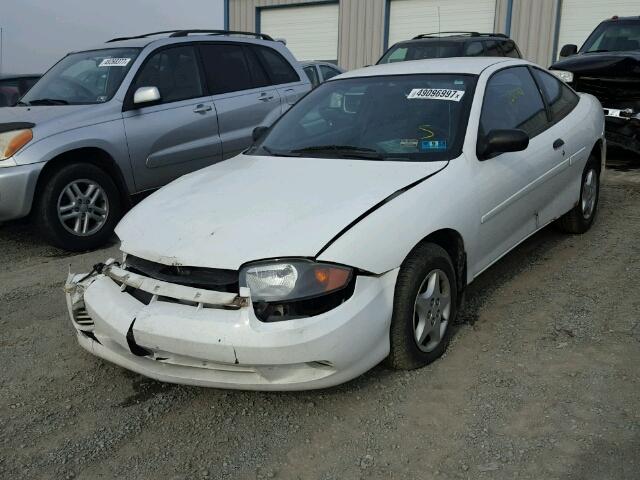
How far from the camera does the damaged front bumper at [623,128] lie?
7379 mm

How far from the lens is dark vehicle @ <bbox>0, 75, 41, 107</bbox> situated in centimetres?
800

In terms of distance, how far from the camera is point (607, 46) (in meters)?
8.79

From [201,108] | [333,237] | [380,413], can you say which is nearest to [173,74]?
[201,108]

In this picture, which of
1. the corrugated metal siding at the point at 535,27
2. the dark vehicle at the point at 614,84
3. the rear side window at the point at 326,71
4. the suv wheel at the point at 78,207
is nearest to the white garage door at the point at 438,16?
the corrugated metal siding at the point at 535,27

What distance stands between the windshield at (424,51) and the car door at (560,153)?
14.2 feet

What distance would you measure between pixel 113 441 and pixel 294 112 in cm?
250

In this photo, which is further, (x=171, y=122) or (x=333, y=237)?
(x=171, y=122)

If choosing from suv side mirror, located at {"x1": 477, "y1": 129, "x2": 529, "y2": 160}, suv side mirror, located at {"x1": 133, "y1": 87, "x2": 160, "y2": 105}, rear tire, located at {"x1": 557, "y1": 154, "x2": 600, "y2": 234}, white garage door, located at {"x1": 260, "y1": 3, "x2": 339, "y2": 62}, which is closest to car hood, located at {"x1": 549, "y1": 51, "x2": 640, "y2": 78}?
rear tire, located at {"x1": 557, "y1": 154, "x2": 600, "y2": 234}

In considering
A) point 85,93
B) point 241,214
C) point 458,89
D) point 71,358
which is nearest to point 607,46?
point 458,89

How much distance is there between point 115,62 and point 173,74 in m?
0.53

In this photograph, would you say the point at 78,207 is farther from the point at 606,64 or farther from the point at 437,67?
the point at 606,64

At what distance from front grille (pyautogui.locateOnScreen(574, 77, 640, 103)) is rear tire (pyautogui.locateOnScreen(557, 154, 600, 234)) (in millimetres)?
2691

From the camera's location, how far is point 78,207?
5285 mm

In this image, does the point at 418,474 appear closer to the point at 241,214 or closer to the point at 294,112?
the point at 241,214
